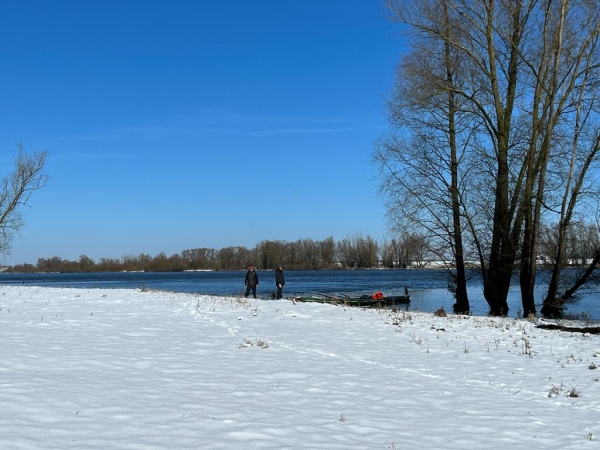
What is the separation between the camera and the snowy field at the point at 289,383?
574 centimetres

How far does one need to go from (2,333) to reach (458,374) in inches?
359

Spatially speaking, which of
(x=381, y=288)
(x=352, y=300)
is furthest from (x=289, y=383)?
(x=381, y=288)

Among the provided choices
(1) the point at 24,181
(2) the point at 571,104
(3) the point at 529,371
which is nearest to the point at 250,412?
(3) the point at 529,371

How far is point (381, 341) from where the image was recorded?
43.2 ft

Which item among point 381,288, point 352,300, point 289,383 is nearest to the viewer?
point 289,383

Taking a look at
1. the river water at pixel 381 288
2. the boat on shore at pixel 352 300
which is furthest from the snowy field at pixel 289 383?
the boat on shore at pixel 352 300

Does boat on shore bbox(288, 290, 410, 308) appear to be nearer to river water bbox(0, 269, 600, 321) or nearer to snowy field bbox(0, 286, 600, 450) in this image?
river water bbox(0, 269, 600, 321)

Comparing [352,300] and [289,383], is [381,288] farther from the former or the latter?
[289,383]

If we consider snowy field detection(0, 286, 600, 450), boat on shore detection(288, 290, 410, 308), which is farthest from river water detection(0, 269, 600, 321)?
snowy field detection(0, 286, 600, 450)

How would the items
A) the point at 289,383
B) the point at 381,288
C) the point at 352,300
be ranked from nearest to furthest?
the point at 289,383
the point at 352,300
the point at 381,288

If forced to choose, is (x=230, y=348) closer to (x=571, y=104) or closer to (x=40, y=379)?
(x=40, y=379)

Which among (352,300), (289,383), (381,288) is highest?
(289,383)

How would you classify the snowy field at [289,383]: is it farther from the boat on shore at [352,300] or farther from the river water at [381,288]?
the boat on shore at [352,300]

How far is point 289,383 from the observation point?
8.34 metres
